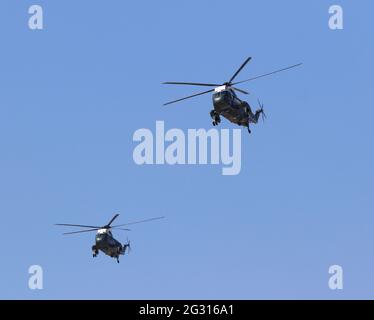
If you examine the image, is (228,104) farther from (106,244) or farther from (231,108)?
(106,244)

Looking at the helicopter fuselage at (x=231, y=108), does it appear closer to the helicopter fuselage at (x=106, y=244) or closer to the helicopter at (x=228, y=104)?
the helicopter at (x=228, y=104)

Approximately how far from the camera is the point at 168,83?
269 ft

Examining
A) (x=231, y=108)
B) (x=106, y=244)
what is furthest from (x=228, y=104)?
(x=106, y=244)

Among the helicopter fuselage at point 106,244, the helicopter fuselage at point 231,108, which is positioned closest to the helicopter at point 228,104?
the helicopter fuselage at point 231,108

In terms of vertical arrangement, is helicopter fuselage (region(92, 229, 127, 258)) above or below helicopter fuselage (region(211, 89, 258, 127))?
below

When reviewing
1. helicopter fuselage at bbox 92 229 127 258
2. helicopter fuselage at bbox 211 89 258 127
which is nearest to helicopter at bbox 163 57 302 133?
helicopter fuselage at bbox 211 89 258 127

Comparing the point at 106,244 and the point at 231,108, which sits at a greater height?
the point at 231,108

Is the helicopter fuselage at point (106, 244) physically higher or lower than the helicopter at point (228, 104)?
lower

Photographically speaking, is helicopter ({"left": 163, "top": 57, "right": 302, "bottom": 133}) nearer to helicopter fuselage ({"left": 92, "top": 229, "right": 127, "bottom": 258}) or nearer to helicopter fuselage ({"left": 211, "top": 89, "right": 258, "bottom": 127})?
helicopter fuselage ({"left": 211, "top": 89, "right": 258, "bottom": 127})

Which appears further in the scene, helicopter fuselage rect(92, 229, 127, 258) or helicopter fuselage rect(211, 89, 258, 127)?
helicopter fuselage rect(92, 229, 127, 258)

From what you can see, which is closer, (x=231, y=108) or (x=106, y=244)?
(x=231, y=108)
